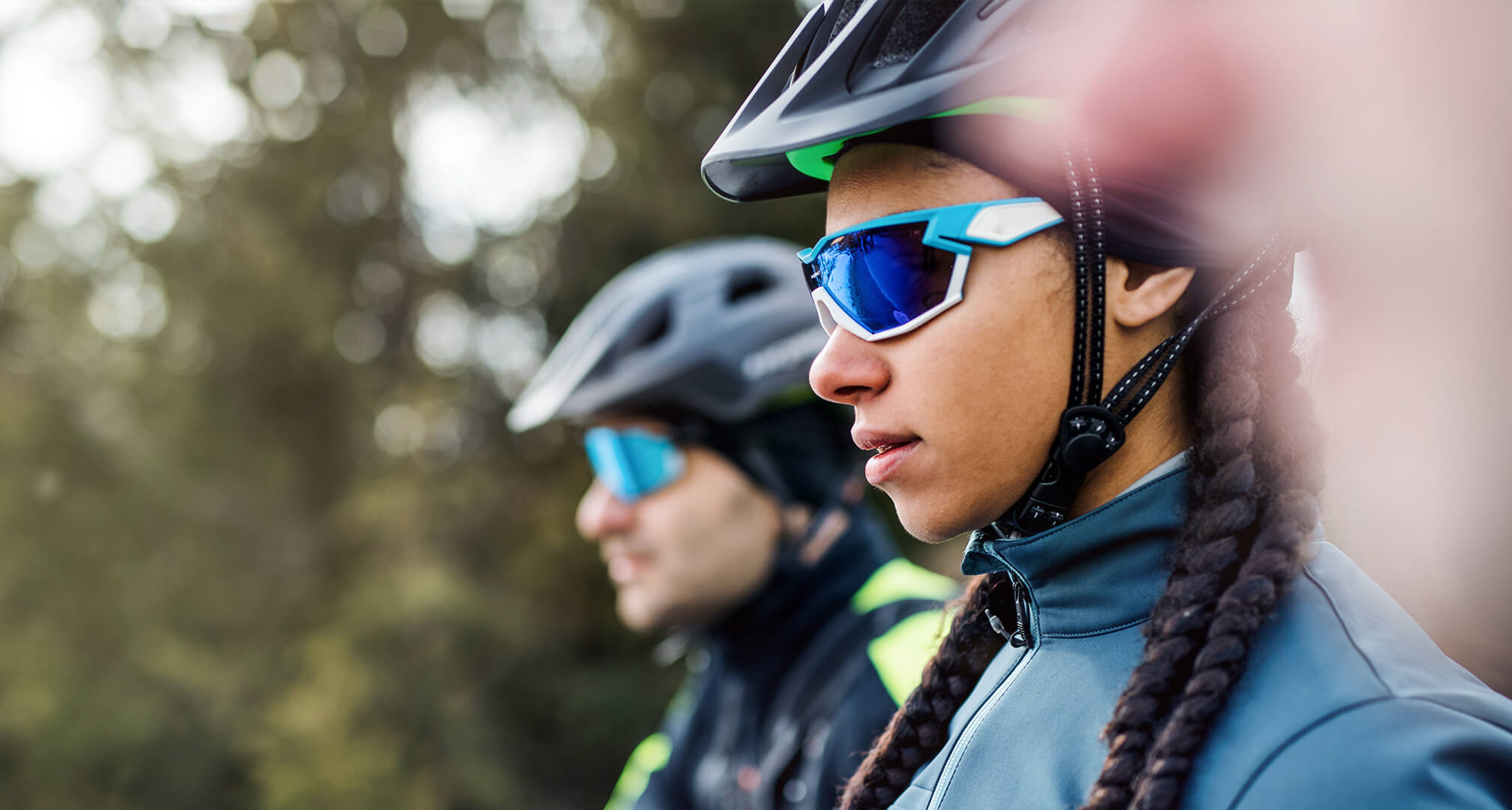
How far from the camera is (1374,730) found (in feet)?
3.10

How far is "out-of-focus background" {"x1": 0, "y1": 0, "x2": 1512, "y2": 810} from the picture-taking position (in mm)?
6344

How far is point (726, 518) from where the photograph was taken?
3.20 metres

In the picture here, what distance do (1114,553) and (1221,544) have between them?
5.3 inches

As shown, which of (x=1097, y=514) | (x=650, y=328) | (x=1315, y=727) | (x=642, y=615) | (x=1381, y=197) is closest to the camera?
(x=1315, y=727)

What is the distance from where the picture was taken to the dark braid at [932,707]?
56.6 inches

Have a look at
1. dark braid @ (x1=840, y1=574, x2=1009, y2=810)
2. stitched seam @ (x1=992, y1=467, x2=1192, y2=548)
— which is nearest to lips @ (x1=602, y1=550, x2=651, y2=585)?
dark braid @ (x1=840, y1=574, x2=1009, y2=810)

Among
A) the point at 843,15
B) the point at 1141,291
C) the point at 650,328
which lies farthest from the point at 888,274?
the point at 650,328

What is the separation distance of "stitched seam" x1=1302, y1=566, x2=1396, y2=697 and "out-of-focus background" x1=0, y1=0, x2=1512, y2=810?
220 inches

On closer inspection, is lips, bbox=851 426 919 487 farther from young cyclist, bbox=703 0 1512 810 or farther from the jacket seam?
the jacket seam

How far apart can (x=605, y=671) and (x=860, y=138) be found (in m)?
6.17

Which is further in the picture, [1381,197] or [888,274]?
[1381,197]

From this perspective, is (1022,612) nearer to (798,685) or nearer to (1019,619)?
(1019,619)

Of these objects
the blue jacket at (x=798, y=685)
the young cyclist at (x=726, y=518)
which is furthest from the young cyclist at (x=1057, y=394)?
the young cyclist at (x=726, y=518)

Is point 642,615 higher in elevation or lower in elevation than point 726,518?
lower
